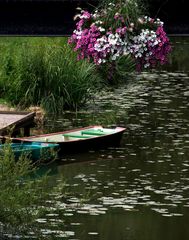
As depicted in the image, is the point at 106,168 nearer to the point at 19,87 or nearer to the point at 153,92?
the point at 19,87

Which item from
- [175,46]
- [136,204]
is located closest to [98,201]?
[136,204]

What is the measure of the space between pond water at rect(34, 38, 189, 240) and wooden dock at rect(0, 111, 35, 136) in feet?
4.58

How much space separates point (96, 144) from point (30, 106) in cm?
449

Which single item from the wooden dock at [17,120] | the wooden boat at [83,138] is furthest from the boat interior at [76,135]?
the wooden dock at [17,120]

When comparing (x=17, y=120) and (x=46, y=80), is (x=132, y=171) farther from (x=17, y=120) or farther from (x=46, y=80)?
(x=46, y=80)

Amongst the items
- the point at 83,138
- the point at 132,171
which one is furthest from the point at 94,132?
the point at 132,171

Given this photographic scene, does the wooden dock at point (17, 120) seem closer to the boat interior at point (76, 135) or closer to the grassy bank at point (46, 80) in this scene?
the boat interior at point (76, 135)

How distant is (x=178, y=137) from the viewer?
32281 millimetres

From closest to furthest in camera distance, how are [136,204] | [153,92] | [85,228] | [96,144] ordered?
[85,228], [136,204], [96,144], [153,92]

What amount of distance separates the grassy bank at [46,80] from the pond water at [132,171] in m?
0.55

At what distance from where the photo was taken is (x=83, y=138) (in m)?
31.5

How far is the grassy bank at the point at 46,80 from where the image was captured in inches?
1417

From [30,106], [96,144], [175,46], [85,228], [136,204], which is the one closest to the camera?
[85,228]

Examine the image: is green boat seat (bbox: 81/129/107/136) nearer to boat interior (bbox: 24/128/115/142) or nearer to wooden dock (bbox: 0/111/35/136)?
boat interior (bbox: 24/128/115/142)
